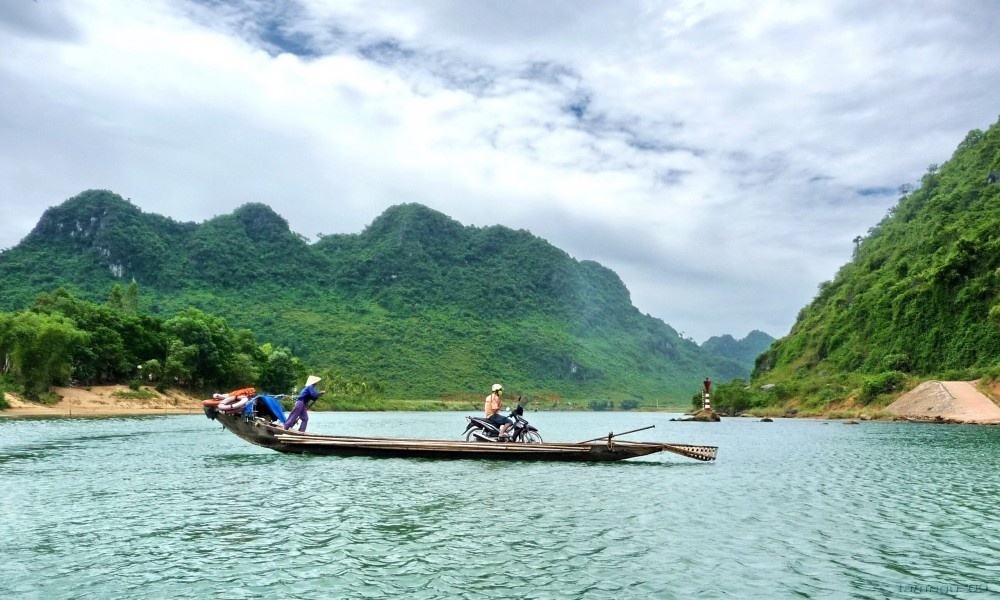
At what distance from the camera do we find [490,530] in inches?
499

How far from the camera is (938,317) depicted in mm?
74250

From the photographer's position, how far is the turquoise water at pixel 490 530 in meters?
9.19

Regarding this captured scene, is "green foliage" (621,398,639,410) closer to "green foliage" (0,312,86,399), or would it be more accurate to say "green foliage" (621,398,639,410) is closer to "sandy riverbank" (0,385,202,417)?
"sandy riverbank" (0,385,202,417)

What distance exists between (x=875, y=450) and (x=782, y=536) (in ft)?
78.5

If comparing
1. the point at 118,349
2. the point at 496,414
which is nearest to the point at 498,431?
the point at 496,414

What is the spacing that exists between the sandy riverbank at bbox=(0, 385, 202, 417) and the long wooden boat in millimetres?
40214

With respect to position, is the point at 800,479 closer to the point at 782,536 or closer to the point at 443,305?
the point at 782,536

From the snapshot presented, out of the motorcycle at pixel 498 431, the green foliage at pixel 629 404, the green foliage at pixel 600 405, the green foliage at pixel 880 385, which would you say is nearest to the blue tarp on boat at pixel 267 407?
the motorcycle at pixel 498 431

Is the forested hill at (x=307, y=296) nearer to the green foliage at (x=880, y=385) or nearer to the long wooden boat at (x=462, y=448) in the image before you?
the green foliage at (x=880, y=385)

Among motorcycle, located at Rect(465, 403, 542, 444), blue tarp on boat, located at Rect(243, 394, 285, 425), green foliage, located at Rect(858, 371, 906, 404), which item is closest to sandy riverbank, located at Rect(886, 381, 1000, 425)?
green foliage, located at Rect(858, 371, 906, 404)

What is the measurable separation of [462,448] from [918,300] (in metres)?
74.2

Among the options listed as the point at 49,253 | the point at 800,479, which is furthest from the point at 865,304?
the point at 49,253

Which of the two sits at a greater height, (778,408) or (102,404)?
(778,408)

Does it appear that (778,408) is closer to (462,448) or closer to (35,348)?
(462,448)
